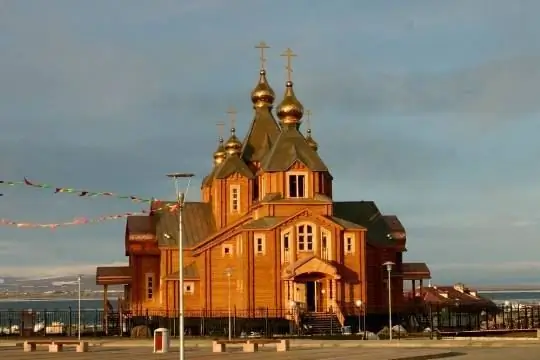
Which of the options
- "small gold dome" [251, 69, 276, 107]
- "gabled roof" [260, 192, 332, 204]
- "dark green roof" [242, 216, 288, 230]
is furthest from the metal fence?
Result: "small gold dome" [251, 69, 276, 107]

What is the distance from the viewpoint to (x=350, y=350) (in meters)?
38.9

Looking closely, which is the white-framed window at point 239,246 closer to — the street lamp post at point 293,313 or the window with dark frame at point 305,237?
the window with dark frame at point 305,237

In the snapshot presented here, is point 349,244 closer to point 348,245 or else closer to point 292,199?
point 348,245

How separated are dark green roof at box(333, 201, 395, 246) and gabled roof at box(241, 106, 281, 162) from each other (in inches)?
→ 246

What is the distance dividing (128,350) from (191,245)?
24097 millimetres

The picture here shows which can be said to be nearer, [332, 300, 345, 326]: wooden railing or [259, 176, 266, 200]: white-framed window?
[332, 300, 345, 326]: wooden railing

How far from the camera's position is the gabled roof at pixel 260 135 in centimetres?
6800

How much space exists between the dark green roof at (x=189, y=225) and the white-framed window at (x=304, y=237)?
892 centimetres

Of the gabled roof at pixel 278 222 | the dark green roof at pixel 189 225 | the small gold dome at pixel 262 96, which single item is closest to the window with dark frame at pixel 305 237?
the gabled roof at pixel 278 222

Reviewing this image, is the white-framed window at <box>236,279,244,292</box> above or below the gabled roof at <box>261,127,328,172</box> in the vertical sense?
below

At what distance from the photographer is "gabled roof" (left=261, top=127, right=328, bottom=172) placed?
194 feet

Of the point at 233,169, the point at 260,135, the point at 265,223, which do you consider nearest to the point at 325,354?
the point at 265,223

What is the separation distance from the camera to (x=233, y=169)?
2616 inches

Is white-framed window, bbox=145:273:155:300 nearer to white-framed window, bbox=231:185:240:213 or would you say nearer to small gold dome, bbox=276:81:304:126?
white-framed window, bbox=231:185:240:213
